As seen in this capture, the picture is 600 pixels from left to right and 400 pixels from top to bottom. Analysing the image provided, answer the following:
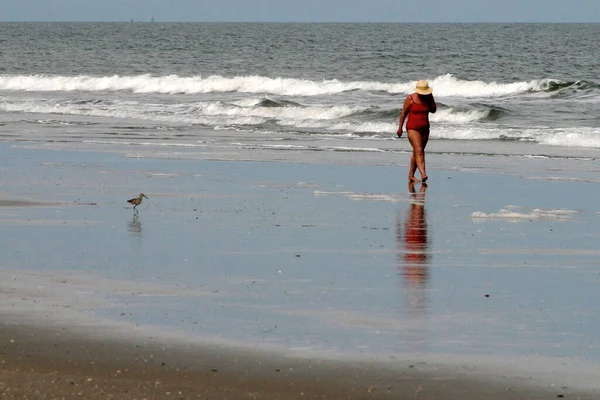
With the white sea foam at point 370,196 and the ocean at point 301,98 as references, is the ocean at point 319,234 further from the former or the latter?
the ocean at point 301,98

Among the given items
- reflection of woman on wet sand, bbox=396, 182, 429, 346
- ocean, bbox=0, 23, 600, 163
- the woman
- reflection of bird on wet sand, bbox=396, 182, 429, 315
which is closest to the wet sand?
reflection of woman on wet sand, bbox=396, 182, 429, 346

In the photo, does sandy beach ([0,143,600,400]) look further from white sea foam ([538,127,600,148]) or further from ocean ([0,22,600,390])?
white sea foam ([538,127,600,148])

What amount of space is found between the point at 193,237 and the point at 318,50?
71.9 m

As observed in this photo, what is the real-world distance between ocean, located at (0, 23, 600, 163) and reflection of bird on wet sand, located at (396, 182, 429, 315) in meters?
6.13

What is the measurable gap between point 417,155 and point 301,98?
25475 millimetres

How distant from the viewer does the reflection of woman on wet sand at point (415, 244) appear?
353 inches

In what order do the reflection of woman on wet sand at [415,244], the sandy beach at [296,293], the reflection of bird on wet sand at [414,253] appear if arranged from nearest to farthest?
the sandy beach at [296,293] < the reflection of bird on wet sand at [414,253] < the reflection of woman on wet sand at [415,244]

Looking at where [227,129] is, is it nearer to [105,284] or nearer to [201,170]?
[201,170]

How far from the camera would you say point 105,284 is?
8.53 metres

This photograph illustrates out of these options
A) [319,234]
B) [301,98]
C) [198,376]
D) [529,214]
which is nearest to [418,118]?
[529,214]

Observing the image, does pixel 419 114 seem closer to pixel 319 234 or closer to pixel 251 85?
pixel 319 234

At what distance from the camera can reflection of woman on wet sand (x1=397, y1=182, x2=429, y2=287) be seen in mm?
8977

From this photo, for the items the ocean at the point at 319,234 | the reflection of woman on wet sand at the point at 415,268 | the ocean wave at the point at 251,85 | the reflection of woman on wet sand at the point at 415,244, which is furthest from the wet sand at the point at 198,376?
the ocean wave at the point at 251,85

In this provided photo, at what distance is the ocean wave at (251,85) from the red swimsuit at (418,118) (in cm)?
2546
